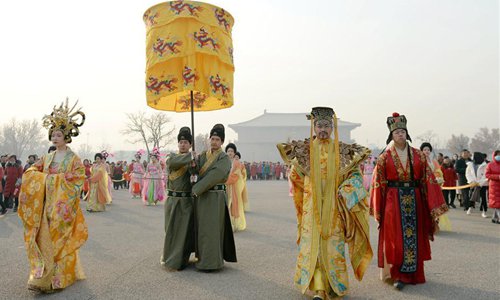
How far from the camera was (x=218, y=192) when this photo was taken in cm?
561

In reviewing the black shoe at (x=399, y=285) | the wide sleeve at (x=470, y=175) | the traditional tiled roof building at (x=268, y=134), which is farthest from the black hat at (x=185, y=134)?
the traditional tiled roof building at (x=268, y=134)

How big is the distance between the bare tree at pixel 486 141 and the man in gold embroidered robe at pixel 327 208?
7607 cm

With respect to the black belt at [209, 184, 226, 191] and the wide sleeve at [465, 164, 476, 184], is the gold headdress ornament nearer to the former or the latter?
the black belt at [209, 184, 226, 191]

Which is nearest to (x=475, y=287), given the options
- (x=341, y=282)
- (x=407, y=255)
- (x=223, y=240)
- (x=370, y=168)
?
(x=407, y=255)

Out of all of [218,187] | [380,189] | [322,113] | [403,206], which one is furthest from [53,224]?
[403,206]

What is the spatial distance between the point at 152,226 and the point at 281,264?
4624 millimetres

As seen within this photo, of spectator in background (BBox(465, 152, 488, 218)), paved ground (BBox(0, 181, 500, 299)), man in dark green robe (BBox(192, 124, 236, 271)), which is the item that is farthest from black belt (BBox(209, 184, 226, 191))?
spectator in background (BBox(465, 152, 488, 218))

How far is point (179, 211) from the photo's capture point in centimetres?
558

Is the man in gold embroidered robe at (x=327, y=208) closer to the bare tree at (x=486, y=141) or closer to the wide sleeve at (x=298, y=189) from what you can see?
the wide sleeve at (x=298, y=189)

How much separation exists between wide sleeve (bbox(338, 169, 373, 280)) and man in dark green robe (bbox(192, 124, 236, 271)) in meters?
1.80

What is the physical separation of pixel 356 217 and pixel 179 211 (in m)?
2.43

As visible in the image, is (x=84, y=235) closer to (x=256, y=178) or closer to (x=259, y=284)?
(x=259, y=284)

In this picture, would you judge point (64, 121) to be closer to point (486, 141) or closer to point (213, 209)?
point (213, 209)

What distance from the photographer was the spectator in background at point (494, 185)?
375 inches
